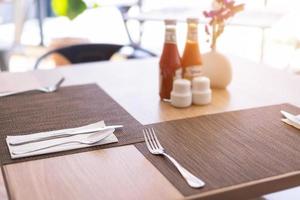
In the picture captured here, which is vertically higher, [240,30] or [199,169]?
[199,169]

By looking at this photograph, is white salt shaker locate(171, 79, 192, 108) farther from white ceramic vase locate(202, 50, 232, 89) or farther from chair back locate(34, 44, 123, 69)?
chair back locate(34, 44, 123, 69)

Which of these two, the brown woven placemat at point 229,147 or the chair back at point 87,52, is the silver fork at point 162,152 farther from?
the chair back at point 87,52

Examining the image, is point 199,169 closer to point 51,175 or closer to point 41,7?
point 51,175

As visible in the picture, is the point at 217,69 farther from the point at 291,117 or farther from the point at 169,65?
the point at 291,117

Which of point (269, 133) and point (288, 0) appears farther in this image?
point (288, 0)

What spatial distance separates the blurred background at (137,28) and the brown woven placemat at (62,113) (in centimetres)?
84

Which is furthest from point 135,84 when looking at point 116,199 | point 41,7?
point 41,7

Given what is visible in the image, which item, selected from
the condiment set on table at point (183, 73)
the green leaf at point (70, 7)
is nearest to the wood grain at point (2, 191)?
the condiment set on table at point (183, 73)

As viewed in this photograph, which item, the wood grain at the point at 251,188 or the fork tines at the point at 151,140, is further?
the fork tines at the point at 151,140

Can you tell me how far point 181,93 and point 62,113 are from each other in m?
0.31

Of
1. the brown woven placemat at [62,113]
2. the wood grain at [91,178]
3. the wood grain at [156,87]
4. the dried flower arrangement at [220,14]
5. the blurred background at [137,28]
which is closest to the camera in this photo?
the wood grain at [91,178]

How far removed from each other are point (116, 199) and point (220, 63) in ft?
2.28

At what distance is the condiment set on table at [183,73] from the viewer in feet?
3.64

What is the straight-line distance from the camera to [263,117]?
1.02 metres
